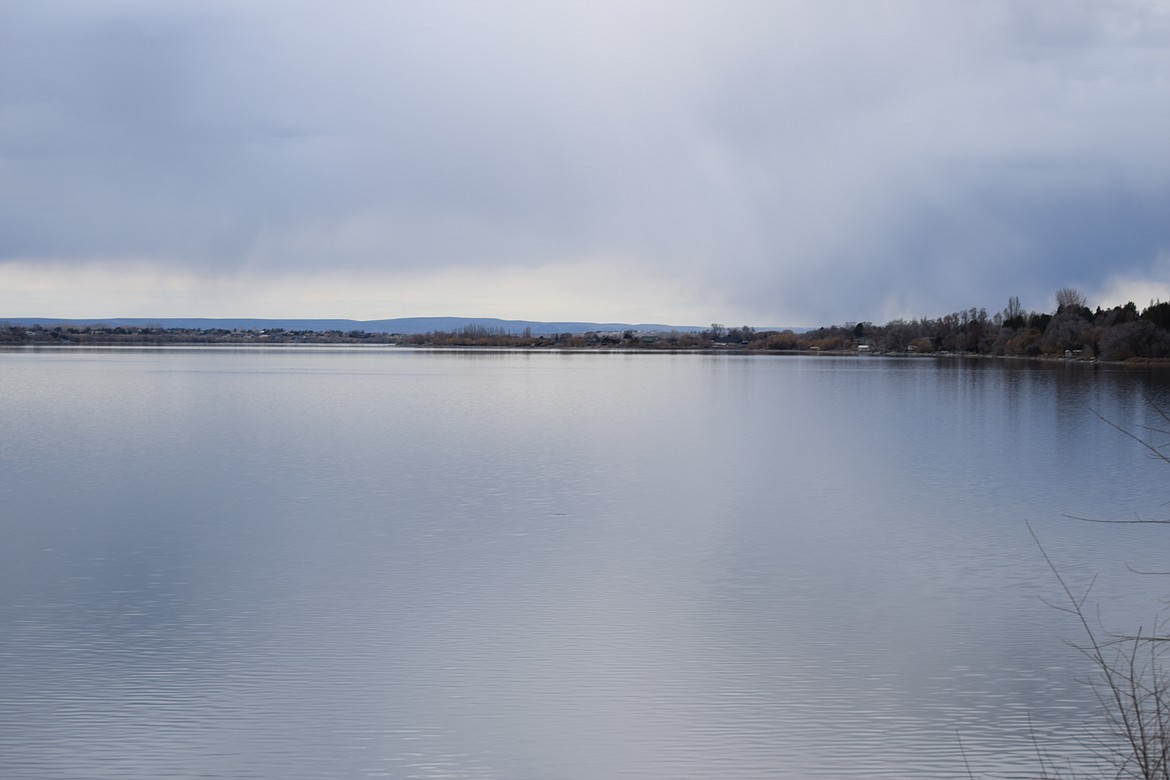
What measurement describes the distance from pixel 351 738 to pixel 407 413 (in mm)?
22317

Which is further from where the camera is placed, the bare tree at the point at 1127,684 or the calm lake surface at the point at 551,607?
the calm lake surface at the point at 551,607

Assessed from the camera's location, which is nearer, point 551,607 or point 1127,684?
point 1127,684

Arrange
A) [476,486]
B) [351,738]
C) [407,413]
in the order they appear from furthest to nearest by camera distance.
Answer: [407,413]
[476,486]
[351,738]

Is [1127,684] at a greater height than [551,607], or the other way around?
[551,607]

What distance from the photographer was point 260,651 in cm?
751

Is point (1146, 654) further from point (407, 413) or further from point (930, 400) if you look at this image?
point (930, 400)

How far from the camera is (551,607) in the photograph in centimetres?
874

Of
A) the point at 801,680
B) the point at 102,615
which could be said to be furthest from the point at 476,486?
the point at 801,680

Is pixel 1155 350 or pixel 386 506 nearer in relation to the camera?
pixel 386 506

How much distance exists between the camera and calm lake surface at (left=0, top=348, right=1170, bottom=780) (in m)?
6.02

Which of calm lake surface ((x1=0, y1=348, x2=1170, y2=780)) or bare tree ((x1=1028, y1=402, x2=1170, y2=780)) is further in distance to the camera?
calm lake surface ((x1=0, y1=348, x2=1170, y2=780))

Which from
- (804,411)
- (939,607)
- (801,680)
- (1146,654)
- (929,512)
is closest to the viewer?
(801,680)

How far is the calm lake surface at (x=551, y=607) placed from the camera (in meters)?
6.02

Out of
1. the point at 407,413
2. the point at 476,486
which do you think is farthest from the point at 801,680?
the point at 407,413
